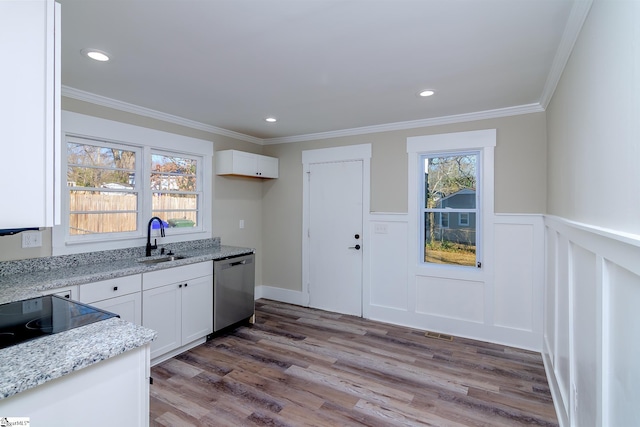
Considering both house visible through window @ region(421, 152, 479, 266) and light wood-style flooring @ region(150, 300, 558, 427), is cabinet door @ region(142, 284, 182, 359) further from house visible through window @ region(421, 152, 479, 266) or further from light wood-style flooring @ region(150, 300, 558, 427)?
house visible through window @ region(421, 152, 479, 266)

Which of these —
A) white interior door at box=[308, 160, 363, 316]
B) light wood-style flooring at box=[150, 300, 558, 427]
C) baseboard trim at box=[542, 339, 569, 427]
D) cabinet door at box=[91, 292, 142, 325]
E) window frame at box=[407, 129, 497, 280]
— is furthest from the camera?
white interior door at box=[308, 160, 363, 316]

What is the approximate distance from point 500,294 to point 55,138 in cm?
380

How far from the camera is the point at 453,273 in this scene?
3.64 m

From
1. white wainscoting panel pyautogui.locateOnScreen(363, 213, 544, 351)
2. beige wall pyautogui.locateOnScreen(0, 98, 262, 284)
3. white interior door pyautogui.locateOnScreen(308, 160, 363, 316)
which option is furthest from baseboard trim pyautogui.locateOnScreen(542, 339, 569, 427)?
beige wall pyautogui.locateOnScreen(0, 98, 262, 284)

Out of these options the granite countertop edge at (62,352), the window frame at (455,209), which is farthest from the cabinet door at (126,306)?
the window frame at (455,209)

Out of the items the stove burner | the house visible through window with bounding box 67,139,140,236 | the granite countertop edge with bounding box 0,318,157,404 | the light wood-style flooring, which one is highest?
the house visible through window with bounding box 67,139,140,236

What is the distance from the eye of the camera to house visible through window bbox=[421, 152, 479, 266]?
362 cm

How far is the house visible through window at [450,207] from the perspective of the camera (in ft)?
11.9

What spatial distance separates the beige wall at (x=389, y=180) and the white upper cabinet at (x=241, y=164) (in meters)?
0.34

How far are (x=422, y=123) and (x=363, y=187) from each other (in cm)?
104

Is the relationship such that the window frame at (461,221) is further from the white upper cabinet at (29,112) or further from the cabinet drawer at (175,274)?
the white upper cabinet at (29,112)

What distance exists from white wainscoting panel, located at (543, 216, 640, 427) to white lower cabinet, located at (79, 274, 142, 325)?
9.92 ft

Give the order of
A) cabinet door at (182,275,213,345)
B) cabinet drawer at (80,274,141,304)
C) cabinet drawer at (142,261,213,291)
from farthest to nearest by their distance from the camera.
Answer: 1. cabinet door at (182,275,213,345)
2. cabinet drawer at (142,261,213,291)
3. cabinet drawer at (80,274,141,304)

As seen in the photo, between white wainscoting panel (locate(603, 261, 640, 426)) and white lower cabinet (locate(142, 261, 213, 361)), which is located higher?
white wainscoting panel (locate(603, 261, 640, 426))
